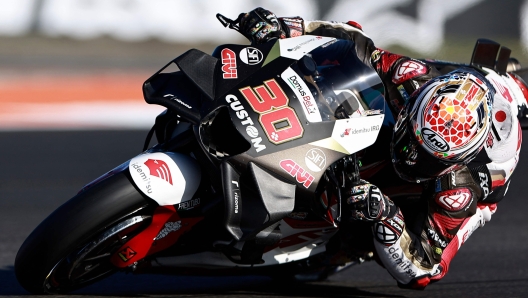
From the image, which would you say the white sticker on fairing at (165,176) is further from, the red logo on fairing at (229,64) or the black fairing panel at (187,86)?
the red logo on fairing at (229,64)

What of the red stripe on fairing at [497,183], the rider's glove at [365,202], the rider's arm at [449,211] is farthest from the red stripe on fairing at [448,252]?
the rider's glove at [365,202]

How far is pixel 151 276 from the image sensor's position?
→ 13.4 ft

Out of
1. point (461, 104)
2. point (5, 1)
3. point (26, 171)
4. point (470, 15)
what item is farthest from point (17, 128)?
point (470, 15)

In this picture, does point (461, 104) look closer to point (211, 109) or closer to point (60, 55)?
point (211, 109)

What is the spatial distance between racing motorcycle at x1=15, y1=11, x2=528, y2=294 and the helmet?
0.56ft

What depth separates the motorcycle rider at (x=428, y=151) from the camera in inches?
131

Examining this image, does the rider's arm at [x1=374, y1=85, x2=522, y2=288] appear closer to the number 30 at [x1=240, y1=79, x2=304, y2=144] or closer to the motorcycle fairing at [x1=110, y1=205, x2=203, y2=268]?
the number 30 at [x1=240, y1=79, x2=304, y2=144]

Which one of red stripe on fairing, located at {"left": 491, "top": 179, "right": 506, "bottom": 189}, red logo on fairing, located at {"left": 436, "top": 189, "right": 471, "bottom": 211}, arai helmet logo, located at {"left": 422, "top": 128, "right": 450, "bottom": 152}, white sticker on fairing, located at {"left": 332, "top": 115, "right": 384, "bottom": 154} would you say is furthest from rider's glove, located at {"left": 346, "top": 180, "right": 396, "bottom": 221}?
red stripe on fairing, located at {"left": 491, "top": 179, "right": 506, "bottom": 189}

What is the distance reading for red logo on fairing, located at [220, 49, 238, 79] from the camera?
317cm

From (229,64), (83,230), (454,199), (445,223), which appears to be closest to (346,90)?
(229,64)

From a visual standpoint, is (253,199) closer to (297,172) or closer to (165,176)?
(297,172)

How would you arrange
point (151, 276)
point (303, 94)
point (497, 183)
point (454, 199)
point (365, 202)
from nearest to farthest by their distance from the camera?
point (303, 94) → point (365, 202) → point (454, 199) → point (497, 183) → point (151, 276)

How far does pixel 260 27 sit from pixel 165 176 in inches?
37.1

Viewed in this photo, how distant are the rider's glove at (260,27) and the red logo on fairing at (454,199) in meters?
A: 1.08
